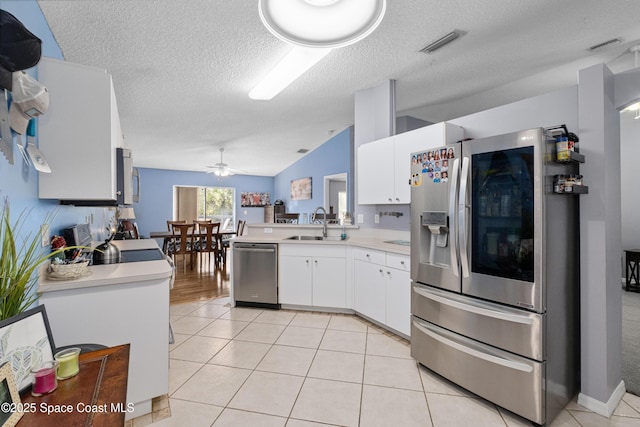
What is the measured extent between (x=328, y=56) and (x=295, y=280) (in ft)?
8.02

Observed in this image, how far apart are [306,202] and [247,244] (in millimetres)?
4251

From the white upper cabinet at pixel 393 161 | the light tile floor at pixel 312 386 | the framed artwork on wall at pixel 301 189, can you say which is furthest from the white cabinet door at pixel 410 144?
the framed artwork on wall at pixel 301 189

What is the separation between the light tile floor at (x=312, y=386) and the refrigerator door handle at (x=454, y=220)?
0.84m

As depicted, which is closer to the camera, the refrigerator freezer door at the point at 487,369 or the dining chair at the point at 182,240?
the refrigerator freezer door at the point at 487,369

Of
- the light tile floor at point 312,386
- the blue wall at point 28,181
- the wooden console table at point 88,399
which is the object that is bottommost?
the light tile floor at point 312,386

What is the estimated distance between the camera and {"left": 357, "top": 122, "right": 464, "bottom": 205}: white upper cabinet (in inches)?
105

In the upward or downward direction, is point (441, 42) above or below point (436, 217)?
above

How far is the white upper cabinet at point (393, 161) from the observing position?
2.66 metres

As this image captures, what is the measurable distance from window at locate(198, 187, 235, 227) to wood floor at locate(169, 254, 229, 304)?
10.2 ft

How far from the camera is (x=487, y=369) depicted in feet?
5.80

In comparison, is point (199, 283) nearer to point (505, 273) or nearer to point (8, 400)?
point (8, 400)

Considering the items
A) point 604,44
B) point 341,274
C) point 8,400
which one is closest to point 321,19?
point 8,400

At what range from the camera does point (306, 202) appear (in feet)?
25.2

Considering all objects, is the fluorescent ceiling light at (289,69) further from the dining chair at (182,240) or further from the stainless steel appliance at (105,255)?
the dining chair at (182,240)
